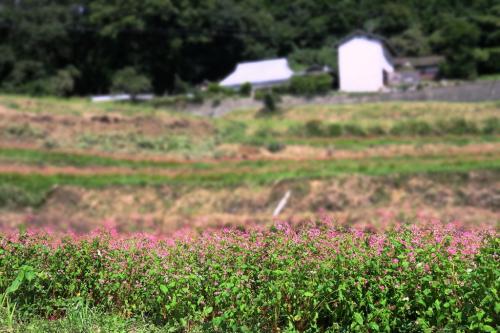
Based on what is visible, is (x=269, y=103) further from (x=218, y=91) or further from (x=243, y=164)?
(x=243, y=164)

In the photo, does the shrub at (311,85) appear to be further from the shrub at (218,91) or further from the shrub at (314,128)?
the shrub at (314,128)

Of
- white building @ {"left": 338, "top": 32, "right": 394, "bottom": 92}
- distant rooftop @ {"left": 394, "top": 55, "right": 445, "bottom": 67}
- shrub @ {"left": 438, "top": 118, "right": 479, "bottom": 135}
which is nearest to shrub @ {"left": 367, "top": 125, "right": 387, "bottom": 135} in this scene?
shrub @ {"left": 438, "top": 118, "right": 479, "bottom": 135}

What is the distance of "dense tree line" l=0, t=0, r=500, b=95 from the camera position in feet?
221

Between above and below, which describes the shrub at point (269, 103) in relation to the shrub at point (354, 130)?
above

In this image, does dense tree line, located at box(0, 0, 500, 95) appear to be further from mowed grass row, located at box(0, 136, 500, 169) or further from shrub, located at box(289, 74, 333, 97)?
mowed grass row, located at box(0, 136, 500, 169)

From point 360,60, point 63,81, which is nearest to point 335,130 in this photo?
point 360,60

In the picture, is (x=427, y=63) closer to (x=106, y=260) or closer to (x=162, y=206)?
(x=162, y=206)

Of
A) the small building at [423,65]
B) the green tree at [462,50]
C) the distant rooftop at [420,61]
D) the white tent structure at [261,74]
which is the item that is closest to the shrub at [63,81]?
the white tent structure at [261,74]

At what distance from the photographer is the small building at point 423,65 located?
6631cm

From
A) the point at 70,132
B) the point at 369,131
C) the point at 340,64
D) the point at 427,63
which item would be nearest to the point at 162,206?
the point at 70,132

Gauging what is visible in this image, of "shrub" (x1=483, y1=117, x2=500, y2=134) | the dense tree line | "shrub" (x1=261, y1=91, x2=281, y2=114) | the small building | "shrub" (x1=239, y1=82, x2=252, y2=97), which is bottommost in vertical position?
"shrub" (x1=483, y1=117, x2=500, y2=134)

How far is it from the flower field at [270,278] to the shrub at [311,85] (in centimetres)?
5064

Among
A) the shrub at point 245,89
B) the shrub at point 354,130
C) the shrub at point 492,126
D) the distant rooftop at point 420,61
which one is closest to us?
the shrub at point 492,126

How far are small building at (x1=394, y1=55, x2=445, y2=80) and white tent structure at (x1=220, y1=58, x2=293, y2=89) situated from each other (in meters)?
13.2
